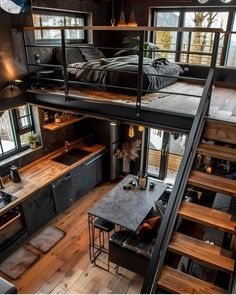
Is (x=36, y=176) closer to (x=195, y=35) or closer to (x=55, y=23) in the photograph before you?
(x=55, y=23)

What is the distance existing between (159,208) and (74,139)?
3.01 meters

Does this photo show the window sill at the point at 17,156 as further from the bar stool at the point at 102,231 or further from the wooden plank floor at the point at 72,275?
the bar stool at the point at 102,231

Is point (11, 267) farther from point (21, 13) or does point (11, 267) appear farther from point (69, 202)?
point (21, 13)

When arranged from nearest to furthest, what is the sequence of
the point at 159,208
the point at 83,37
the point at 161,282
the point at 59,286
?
the point at 161,282, the point at 59,286, the point at 159,208, the point at 83,37

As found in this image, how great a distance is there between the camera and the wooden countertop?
4113 millimetres

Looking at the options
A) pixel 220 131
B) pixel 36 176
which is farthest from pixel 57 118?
pixel 220 131

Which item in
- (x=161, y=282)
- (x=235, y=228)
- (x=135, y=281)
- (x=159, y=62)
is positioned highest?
(x=159, y=62)

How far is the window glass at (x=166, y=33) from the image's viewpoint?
5188 millimetres

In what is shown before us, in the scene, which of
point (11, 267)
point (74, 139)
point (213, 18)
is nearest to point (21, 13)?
point (74, 139)

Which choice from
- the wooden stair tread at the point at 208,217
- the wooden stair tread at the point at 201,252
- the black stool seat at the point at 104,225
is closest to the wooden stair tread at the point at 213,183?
the wooden stair tread at the point at 208,217

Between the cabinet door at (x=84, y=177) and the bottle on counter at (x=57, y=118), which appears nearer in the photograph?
the bottle on counter at (x=57, y=118)

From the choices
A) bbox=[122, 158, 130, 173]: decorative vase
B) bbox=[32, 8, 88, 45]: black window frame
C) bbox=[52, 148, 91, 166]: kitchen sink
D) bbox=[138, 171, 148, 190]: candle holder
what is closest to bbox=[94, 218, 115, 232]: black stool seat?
bbox=[138, 171, 148, 190]: candle holder

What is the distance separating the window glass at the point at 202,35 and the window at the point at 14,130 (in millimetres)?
3434

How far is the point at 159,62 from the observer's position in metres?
4.34
